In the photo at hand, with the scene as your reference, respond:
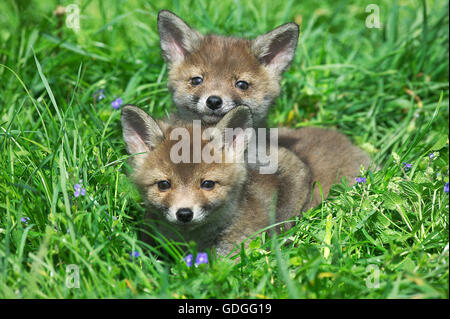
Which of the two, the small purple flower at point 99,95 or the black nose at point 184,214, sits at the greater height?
the small purple flower at point 99,95

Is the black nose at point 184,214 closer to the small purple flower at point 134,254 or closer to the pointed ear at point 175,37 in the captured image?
the small purple flower at point 134,254

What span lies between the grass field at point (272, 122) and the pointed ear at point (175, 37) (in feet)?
1.40

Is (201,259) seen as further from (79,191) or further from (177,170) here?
(79,191)

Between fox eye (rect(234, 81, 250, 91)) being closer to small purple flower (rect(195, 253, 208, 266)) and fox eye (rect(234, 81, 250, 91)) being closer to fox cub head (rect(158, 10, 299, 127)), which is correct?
fox cub head (rect(158, 10, 299, 127))

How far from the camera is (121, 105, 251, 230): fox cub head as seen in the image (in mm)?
3271

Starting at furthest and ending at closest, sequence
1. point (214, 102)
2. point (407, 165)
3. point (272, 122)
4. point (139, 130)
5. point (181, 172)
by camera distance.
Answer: point (272, 122), point (214, 102), point (407, 165), point (139, 130), point (181, 172)

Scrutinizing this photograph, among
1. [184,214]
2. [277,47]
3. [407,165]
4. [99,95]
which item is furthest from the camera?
[99,95]

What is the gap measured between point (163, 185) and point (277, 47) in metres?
1.91

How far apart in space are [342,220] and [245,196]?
28.5 inches

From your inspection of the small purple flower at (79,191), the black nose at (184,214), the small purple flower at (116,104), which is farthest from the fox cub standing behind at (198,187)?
the small purple flower at (116,104)

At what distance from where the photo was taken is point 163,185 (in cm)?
338

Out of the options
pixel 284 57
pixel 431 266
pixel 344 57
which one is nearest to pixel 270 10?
pixel 344 57

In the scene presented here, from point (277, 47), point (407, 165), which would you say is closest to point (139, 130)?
point (277, 47)

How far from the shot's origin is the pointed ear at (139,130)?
11.5ft
